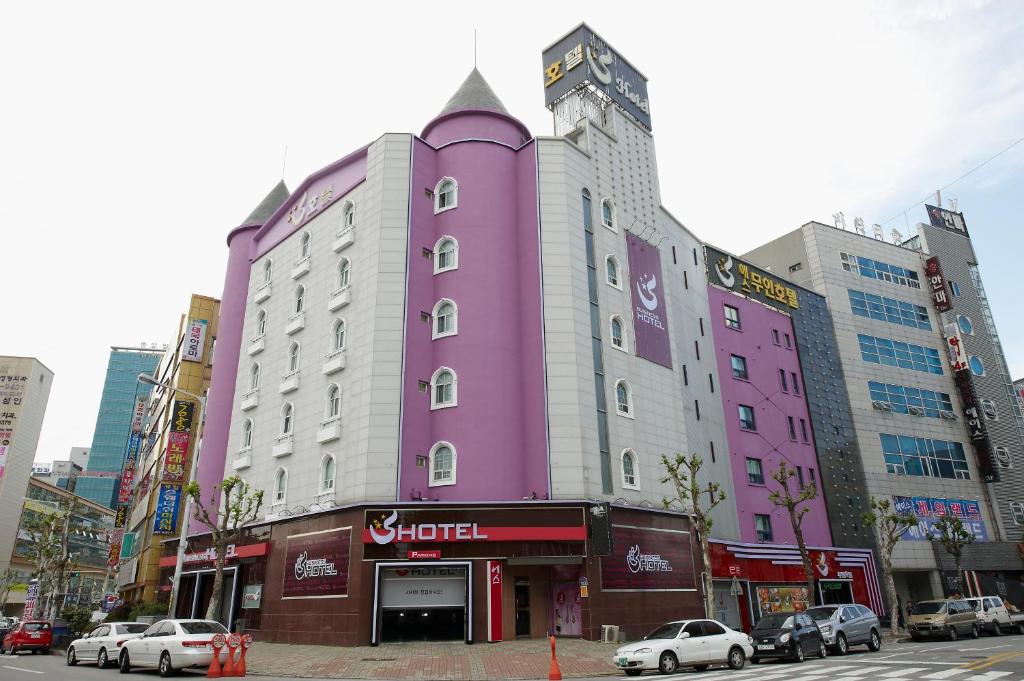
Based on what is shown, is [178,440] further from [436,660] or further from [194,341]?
[436,660]

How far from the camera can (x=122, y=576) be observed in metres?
65.8

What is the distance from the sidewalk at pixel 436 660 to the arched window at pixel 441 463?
6866mm

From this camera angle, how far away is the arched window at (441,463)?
31156mm

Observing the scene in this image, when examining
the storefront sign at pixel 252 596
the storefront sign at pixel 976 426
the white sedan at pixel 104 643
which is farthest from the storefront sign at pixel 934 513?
the white sedan at pixel 104 643

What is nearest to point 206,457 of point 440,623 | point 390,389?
point 390,389

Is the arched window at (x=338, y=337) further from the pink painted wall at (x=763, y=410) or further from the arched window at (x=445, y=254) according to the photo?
the pink painted wall at (x=763, y=410)

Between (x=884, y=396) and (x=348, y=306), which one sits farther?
(x=884, y=396)

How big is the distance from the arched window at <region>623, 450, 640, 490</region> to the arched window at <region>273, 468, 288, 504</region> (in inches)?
692

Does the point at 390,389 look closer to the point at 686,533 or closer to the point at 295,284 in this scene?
the point at 295,284

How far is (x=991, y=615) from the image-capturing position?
33875 millimetres

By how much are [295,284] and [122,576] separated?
42681 millimetres

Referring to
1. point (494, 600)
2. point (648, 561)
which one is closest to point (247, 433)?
point (494, 600)

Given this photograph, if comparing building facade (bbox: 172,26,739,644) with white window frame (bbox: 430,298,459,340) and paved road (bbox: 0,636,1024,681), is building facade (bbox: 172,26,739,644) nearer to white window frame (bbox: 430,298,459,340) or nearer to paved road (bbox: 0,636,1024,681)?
white window frame (bbox: 430,298,459,340)

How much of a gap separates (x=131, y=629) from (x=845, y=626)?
26396mm
